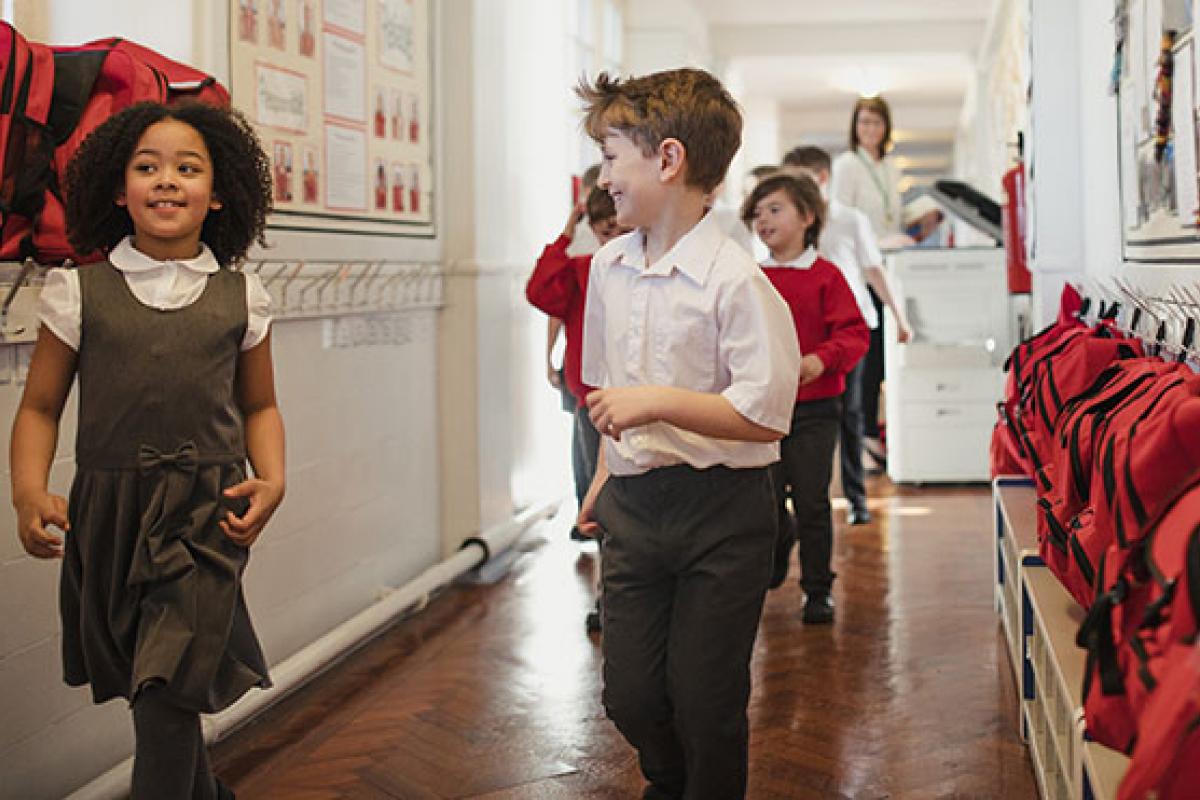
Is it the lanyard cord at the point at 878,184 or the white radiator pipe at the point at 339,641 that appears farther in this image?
the lanyard cord at the point at 878,184

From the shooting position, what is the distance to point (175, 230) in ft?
7.40

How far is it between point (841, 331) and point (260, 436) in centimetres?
199

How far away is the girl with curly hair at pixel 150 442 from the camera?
7.20 ft

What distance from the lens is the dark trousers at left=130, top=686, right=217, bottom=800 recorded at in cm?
221

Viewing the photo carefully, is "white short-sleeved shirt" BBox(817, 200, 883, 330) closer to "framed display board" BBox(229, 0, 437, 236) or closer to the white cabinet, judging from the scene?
the white cabinet

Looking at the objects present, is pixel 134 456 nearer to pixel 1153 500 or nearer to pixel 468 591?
pixel 1153 500

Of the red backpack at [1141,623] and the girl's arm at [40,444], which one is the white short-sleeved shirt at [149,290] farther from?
the red backpack at [1141,623]

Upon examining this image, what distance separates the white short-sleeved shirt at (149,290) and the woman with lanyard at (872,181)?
542cm

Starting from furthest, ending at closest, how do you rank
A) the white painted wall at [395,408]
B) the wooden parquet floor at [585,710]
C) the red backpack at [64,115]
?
the wooden parquet floor at [585,710]
the white painted wall at [395,408]
the red backpack at [64,115]

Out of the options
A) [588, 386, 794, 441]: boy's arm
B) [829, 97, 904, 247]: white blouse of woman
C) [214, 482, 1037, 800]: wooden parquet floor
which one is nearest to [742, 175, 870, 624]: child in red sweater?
[214, 482, 1037, 800]: wooden parquet floor

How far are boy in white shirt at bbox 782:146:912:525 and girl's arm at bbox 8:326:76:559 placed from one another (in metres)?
4.05

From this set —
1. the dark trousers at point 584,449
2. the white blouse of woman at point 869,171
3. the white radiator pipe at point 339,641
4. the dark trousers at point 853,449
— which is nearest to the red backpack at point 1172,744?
the white radiator pipe at point 339,641

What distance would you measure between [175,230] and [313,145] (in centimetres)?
169

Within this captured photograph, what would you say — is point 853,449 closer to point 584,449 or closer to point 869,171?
point 869,171
